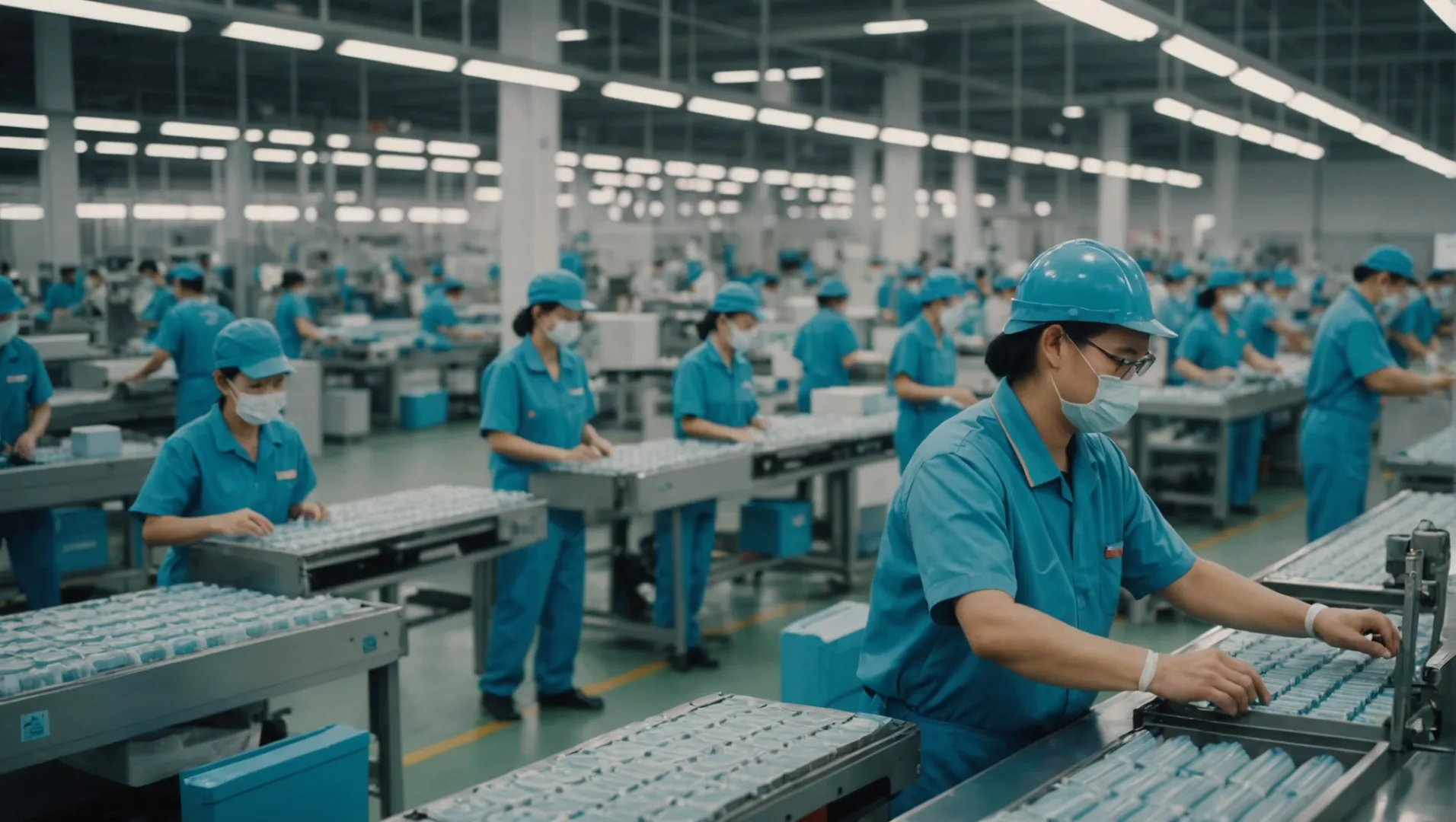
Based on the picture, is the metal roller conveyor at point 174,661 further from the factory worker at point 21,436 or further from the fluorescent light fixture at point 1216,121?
the fluorescent light fixture at point 1216,121

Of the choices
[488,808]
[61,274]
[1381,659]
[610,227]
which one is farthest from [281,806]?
[610,227]

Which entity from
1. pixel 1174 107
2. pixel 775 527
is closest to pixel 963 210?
pixel 1174 107

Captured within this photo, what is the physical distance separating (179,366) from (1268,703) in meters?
6.96

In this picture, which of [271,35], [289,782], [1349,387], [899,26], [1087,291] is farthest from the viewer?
[899,26]

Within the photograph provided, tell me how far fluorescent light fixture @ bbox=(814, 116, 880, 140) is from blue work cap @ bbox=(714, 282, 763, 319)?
228 inches

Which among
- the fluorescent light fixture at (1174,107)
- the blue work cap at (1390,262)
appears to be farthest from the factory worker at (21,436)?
the fluorescent light fixture at (1174,107)

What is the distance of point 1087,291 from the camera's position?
1.99 m

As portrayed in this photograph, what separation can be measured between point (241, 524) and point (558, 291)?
1.53m

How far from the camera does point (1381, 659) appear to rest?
239 centimetres

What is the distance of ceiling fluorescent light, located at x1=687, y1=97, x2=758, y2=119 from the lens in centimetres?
938

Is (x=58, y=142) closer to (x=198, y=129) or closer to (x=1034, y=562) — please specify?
(x=198, y=129)

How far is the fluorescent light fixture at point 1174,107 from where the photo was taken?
1063 cm

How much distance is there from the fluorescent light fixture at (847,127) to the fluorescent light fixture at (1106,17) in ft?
15.6

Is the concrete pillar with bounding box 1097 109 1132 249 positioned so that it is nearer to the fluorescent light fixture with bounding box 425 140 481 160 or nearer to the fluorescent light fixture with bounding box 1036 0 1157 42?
the fluorescent light fixture with bounding box 425 140 481 160
